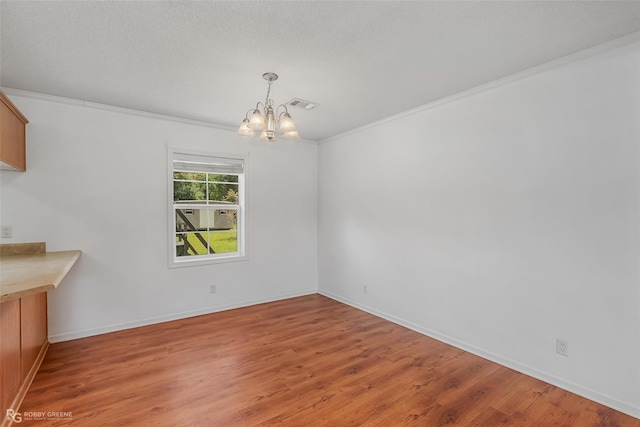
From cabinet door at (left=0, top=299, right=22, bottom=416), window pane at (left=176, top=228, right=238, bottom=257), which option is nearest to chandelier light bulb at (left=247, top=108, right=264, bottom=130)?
cabinet door at (left=0, top=299, right=22, bottom=416)

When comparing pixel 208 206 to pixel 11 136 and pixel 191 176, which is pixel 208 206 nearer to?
pixel 191 176

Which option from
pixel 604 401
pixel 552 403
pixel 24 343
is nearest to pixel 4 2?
pixel 24 343

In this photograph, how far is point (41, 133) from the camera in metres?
3.12

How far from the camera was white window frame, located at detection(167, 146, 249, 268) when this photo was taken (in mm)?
3822

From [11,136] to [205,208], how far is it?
6.52ft

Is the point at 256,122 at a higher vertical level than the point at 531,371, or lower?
higher

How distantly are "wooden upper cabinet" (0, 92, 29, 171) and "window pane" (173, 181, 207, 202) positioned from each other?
56.3 inches

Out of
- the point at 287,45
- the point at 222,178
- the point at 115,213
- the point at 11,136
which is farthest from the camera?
the point at 222,178

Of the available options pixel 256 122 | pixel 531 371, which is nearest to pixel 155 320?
pixel 256 122

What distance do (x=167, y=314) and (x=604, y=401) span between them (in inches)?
168

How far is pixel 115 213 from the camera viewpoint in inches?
138

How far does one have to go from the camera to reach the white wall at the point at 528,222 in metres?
2.14

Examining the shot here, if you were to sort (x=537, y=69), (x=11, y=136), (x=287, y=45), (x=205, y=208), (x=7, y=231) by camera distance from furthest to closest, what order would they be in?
(x=205, y=208), (x=7, y=231), (x=11, y=136), (x=537, y=69), (x=287, y=45)

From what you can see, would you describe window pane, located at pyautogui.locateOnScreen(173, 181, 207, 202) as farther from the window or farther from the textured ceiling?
the textured ceiling
